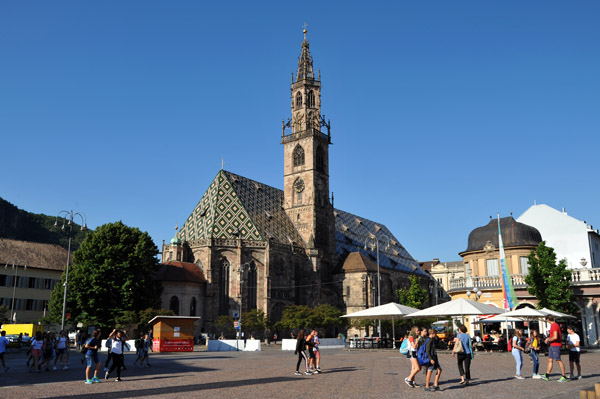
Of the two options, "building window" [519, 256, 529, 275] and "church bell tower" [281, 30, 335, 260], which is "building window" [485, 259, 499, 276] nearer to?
"building window" [519, 256, 529, 275]

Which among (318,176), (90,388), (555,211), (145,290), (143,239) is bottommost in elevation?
(90,388)

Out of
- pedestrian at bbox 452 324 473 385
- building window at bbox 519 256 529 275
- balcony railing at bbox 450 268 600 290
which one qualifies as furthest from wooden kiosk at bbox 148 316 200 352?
building window at bbox 519 256 529 275

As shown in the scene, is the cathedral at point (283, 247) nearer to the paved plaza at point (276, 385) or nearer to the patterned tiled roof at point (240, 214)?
the patterned tiled roof at point (240, 214)

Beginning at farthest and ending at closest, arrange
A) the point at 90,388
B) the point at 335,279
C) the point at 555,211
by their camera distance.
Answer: the point at 335,279
the point at 555,211
the point at 90,388

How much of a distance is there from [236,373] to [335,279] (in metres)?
58.9

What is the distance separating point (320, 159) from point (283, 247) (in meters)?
17.3

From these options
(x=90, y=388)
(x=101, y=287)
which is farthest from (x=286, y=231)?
(x=90, y=388)

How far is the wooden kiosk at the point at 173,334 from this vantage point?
38188 mm

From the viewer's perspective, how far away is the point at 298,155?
266ft

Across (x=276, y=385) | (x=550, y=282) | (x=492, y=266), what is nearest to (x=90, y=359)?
(x=276, y=385)

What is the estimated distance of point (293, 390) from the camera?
49.3ft

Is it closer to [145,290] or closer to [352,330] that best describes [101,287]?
[145,290]

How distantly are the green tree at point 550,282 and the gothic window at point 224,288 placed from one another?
36.5 meters

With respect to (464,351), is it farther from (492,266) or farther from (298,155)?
(298,155)
